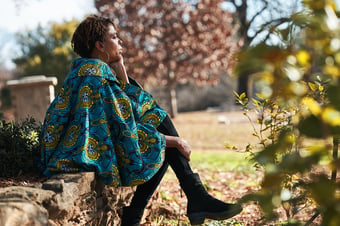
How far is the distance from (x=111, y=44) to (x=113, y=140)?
2.15 ft

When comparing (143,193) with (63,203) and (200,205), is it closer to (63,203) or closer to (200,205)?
(200,205)

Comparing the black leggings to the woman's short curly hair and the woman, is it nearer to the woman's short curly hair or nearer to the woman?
the woman

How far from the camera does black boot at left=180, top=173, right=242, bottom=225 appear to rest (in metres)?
2.31

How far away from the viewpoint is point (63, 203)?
189cm

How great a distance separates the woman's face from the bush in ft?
2.27

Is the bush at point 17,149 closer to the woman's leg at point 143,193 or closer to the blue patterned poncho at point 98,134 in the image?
the blue patterned poncho at point 98,134

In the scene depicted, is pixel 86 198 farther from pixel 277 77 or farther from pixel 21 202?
pixel 277 77

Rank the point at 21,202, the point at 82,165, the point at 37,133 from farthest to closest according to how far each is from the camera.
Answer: the point at 37,133
the point at 82,165
the point at 21,202

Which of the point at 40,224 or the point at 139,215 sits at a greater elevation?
the point at 40,224

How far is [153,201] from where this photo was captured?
3152 millimetres

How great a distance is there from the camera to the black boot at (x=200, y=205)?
91.0 inches

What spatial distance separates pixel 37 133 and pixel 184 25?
14.9 m

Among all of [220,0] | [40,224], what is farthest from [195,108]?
[40,224]

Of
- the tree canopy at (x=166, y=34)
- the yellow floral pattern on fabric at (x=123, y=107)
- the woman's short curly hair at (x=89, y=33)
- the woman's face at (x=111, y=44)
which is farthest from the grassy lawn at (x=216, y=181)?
the tree canopy at (x=166, y=34)
